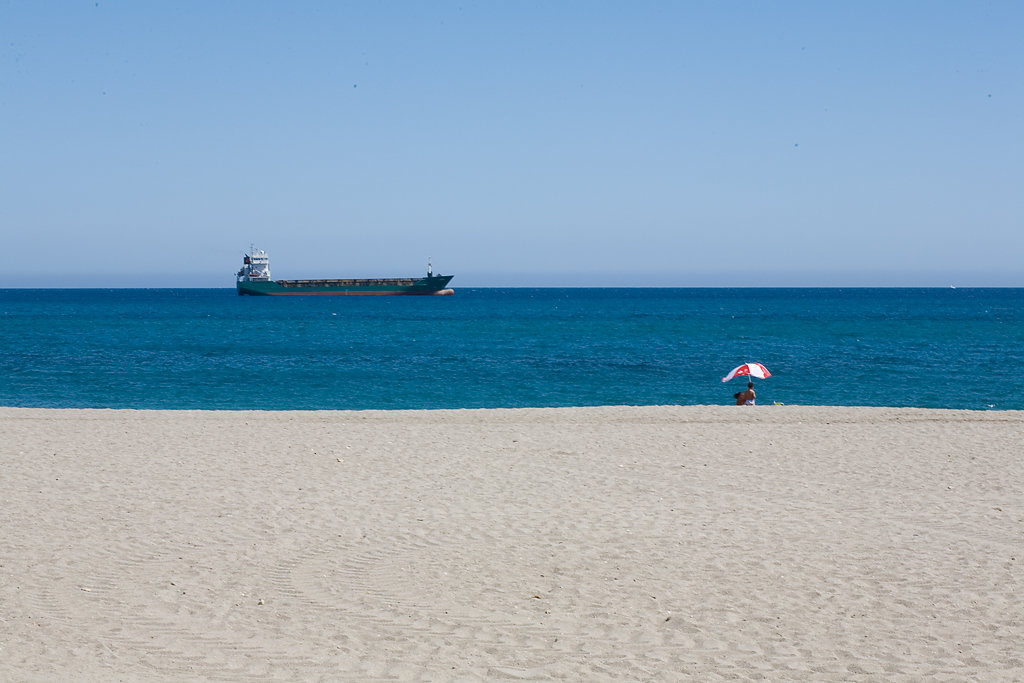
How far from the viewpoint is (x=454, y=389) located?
96.0 feet

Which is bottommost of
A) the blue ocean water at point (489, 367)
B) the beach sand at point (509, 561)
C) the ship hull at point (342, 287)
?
the blue ocean water at point (489, 367)

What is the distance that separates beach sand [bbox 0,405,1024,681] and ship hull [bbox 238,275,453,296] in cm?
11821

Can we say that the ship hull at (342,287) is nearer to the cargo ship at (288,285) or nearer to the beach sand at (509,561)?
the cargo ship at (288,285)

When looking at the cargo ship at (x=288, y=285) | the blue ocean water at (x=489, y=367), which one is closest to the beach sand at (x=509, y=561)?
the blue ocean water at (x=489, y=367)

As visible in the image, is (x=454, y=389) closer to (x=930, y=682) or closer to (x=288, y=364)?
(x=288, y=364)

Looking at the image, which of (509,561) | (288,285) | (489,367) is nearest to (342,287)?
(288,285)

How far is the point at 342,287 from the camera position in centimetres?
13000

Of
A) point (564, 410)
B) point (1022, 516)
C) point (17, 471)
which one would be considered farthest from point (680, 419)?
point (17, 471)

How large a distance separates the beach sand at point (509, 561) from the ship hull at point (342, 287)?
118209mm

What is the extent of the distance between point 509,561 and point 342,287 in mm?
124670

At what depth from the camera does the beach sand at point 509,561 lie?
242 inches

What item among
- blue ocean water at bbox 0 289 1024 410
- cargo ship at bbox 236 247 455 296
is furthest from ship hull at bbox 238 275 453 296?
blue ocean water at bbox 0 289 1024 410

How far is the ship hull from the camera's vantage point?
5074 inches

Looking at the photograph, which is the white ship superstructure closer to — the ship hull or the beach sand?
the ship hull
